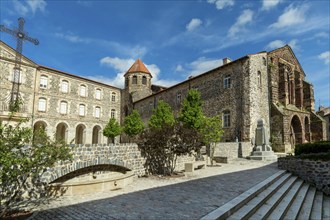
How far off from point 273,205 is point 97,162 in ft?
19.8

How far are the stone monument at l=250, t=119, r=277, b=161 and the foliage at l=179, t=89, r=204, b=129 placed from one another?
172 inches

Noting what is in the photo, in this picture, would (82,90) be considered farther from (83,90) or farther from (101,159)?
(101,159)

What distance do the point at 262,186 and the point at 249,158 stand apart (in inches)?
363

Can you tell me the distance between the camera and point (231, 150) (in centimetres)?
1617

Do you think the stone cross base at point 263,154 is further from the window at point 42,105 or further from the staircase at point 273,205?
the window at point 42,105

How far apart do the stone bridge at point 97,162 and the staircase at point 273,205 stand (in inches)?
189

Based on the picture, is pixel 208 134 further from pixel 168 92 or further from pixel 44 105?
pixel 44 105

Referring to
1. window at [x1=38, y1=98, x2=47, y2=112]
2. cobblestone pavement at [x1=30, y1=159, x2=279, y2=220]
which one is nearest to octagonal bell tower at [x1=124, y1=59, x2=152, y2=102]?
window at [x1=38, y1=98, x2=47, y2=112]

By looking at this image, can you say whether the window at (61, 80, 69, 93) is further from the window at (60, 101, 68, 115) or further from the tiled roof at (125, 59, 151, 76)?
the tiled roof at (125, 59, 151, 76)

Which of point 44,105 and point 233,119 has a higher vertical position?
point 44,105

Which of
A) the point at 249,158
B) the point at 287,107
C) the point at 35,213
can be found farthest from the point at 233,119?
the point at 35,213

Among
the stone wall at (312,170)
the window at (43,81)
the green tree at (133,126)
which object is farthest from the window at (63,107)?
the stone wall at (312,170)

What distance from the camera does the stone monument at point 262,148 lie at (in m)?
14.8

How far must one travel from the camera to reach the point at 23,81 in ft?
75.4
